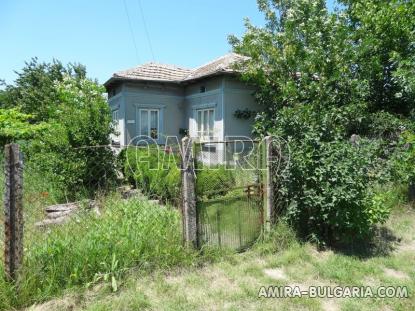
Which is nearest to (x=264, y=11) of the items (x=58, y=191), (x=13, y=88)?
(x=58, y=191)

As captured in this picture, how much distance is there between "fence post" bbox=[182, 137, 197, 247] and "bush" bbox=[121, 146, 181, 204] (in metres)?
1.44

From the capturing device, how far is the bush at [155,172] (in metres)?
6.16

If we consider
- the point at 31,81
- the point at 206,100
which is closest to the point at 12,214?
the point at 206,100

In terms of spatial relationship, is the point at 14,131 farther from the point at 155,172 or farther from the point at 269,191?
the point at 269,191

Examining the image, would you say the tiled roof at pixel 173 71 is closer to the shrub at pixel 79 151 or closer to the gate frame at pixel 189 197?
the shrub at pixel 79 151

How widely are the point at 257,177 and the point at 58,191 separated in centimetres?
505

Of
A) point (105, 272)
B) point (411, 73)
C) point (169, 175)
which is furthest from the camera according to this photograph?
point (411, 73)

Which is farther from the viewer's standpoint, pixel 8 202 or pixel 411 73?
pixel 411 73

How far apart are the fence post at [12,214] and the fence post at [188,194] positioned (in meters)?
1.81

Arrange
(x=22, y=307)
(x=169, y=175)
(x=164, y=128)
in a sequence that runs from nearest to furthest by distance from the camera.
Answer: (x=22, y=307), (x=169, y=175), (x=164, y=128)

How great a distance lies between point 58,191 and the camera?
7.52 metres

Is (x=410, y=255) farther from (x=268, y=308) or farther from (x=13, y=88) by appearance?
(x=13, y=88)

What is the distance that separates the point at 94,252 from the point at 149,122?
9.97 m

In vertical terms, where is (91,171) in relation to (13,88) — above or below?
below
